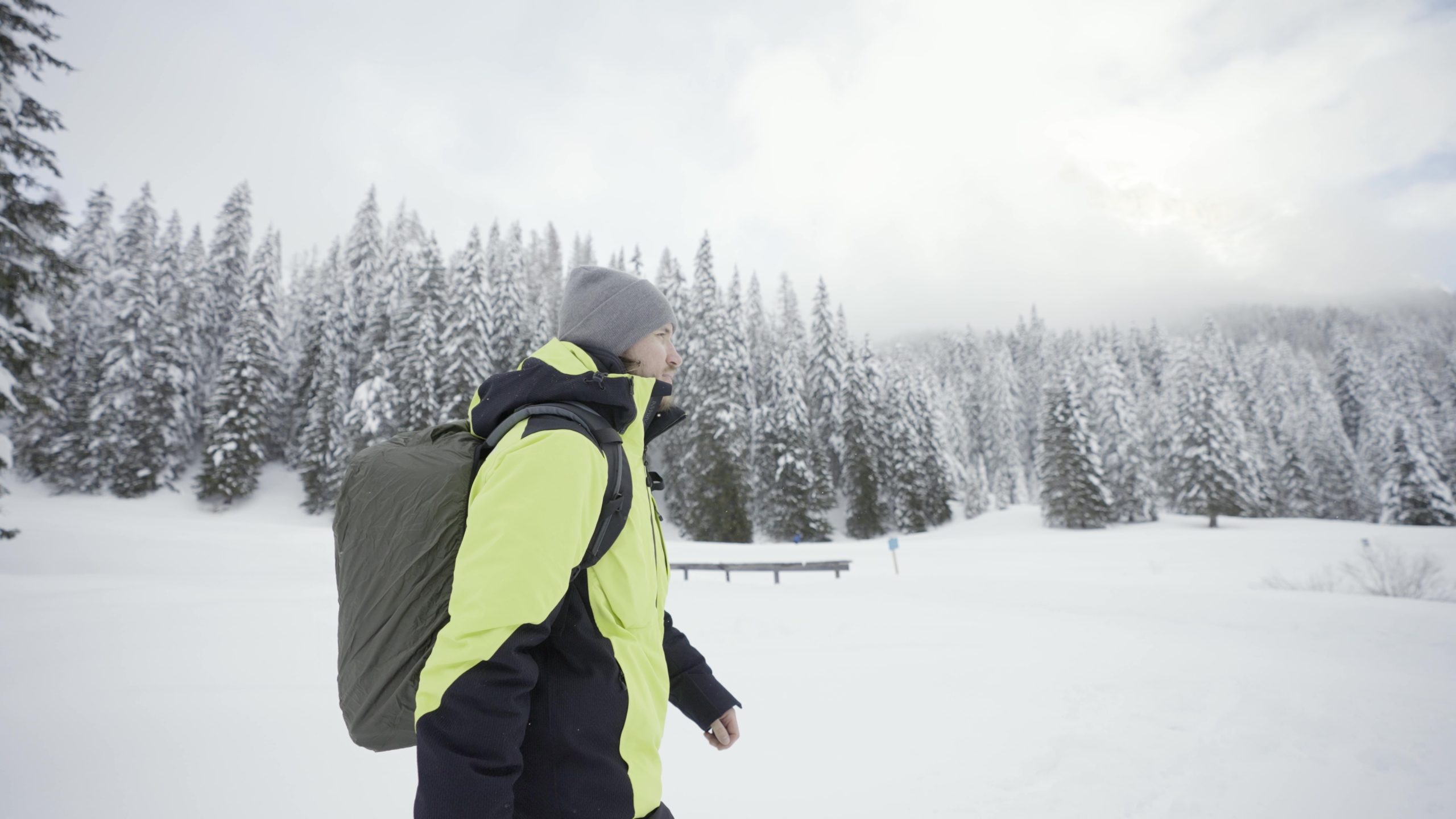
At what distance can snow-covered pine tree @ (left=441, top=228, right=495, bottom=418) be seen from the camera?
92.2 ft

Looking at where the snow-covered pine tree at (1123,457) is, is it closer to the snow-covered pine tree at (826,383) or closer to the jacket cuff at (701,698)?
the snow-covered pine tree at (826,383)

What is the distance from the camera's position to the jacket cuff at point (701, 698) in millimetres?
2305

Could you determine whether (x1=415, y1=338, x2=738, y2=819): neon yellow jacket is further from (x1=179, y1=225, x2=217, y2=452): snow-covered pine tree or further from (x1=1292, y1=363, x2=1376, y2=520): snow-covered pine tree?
(x1=1292, y1=363, x2=1376, y2=520): snow-covered pine tree

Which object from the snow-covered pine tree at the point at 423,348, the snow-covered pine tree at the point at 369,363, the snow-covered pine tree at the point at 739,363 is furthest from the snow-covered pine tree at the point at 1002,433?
the snow-covered pine tree at the point at 369,363

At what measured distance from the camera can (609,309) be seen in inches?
81.1

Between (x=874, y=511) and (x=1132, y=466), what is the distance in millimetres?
17496

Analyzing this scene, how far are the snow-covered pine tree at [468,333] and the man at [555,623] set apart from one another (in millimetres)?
28389

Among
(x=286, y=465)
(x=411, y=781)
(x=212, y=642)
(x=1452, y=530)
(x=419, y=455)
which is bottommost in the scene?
(x=1452, y=530)

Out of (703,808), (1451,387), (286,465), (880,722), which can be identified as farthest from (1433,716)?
(1451,387)

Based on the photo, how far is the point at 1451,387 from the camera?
63.7 m

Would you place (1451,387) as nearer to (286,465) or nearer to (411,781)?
(411,781)

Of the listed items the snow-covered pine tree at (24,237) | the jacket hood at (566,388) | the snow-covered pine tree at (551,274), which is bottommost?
the jacket hood at (566,388)

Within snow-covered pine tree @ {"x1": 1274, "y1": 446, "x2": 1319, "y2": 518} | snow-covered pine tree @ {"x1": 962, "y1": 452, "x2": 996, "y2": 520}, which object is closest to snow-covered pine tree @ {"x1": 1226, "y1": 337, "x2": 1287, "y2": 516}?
snow-covered pine tree @ {"x1": 1274, "y1": 446, "x2": 1319, "y2": 518}

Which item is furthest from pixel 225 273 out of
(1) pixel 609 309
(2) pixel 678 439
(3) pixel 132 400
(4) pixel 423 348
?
(1) pixel 609 309
